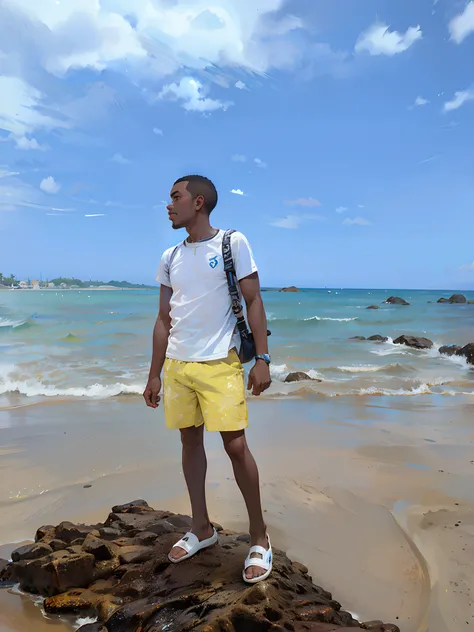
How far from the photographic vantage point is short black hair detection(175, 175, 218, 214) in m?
2.62

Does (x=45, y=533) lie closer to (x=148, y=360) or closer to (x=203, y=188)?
(x=203, y=188)

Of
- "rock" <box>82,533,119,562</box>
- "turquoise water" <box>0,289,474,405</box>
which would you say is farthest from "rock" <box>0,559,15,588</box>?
"turquoise water" <box>0,289,474,405</box>

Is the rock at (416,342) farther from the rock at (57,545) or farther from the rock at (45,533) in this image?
the rock at (57,545)

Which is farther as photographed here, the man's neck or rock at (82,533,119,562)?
the man's neck

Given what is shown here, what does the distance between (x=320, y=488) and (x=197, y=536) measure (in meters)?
1.64

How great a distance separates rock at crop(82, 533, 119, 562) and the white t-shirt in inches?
39.9

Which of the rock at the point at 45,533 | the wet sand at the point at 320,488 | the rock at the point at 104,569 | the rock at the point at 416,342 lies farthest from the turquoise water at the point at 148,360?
the rock at the point at 104,569

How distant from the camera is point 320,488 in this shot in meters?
3.92

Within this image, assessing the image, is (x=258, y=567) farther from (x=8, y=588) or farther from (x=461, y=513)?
(x=461, y=513)

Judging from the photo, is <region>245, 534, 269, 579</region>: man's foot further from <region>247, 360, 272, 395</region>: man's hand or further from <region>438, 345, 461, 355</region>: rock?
<region>438, 345, 461, 355</region>: rock

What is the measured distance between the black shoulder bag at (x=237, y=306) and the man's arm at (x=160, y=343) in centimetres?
43

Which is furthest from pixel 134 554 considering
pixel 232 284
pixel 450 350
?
pixel 450 350

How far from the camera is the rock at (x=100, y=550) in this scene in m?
2.48

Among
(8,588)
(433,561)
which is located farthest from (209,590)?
(433,561)
